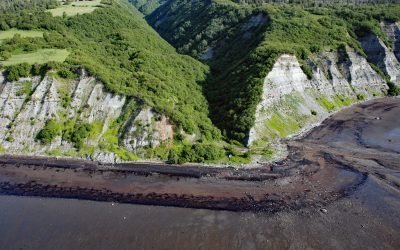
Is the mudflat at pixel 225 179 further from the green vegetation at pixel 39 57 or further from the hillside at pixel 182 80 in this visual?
the green vegetation at pixel 39 57

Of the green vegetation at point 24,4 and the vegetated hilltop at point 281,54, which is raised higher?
the green vegetation at point 24,4

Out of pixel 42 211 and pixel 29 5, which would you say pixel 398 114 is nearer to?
pixel 42 211

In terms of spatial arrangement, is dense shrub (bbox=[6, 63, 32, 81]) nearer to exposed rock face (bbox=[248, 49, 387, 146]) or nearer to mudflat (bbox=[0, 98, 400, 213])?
mudflat (bbox=[0, 98, 400, 213])

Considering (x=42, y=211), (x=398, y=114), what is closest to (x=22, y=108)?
(x=42, y=211)

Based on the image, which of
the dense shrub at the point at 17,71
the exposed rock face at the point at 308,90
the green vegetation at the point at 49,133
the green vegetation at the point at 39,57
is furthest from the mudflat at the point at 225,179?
the green vegetation at the point at 39,57

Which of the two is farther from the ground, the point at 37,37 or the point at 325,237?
the point at 37,37
